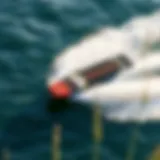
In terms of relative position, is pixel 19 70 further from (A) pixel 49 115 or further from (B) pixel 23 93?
(A) pixel 49 115

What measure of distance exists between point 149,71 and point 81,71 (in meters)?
0.19

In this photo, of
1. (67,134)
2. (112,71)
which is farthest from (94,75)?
(67,134)

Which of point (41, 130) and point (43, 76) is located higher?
point (43, 76)

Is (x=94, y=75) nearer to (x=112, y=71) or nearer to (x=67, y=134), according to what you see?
(x=112, y=71)

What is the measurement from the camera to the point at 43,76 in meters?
1.63

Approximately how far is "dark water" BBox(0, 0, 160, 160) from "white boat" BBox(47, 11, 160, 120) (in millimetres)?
39

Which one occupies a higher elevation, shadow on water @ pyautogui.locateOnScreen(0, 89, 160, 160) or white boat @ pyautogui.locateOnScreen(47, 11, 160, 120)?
white boat @ pyautogui.locateOnScreen(47, 11, 160, 120)

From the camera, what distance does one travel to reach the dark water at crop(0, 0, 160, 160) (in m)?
1.45

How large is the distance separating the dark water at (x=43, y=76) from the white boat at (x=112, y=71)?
0.13 ft

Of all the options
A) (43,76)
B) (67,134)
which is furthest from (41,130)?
(43,76)

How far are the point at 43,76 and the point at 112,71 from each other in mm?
197

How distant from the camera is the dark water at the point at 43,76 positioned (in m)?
1.45

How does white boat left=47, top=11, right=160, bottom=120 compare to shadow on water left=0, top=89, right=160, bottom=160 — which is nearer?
shadow on water left=0, top=89, right=160, bottom=160

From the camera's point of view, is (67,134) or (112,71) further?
(112,71)
